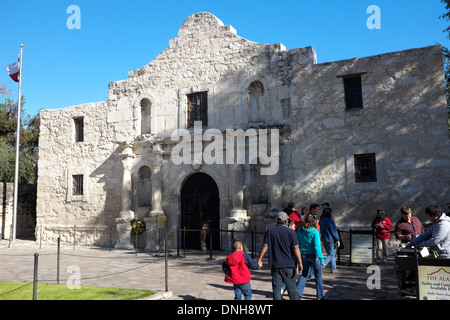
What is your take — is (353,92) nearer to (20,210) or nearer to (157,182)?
(157,182)

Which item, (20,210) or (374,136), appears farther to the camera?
(20,210)

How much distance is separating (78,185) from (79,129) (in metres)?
2.44

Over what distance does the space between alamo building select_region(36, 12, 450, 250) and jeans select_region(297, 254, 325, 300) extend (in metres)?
5.41

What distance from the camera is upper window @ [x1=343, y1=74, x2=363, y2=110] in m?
11.7

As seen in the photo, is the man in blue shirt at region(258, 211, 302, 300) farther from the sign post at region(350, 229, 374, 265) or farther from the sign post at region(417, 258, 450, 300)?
the sign post at region(350, 229, 374, 265)

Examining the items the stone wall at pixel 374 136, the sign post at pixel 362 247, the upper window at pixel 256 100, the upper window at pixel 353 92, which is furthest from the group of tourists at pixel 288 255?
the upper window at pixel 256 100

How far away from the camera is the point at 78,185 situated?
16.0 meters

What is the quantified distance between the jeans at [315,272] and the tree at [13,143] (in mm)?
21998

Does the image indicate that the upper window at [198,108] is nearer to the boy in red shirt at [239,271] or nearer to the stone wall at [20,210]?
the boy in red shirt at [239,271]

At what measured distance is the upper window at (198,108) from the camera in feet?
45.9

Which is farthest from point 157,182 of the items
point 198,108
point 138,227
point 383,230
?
point 383,230

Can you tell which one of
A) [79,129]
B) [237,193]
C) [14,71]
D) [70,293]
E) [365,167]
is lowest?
[70,293]
